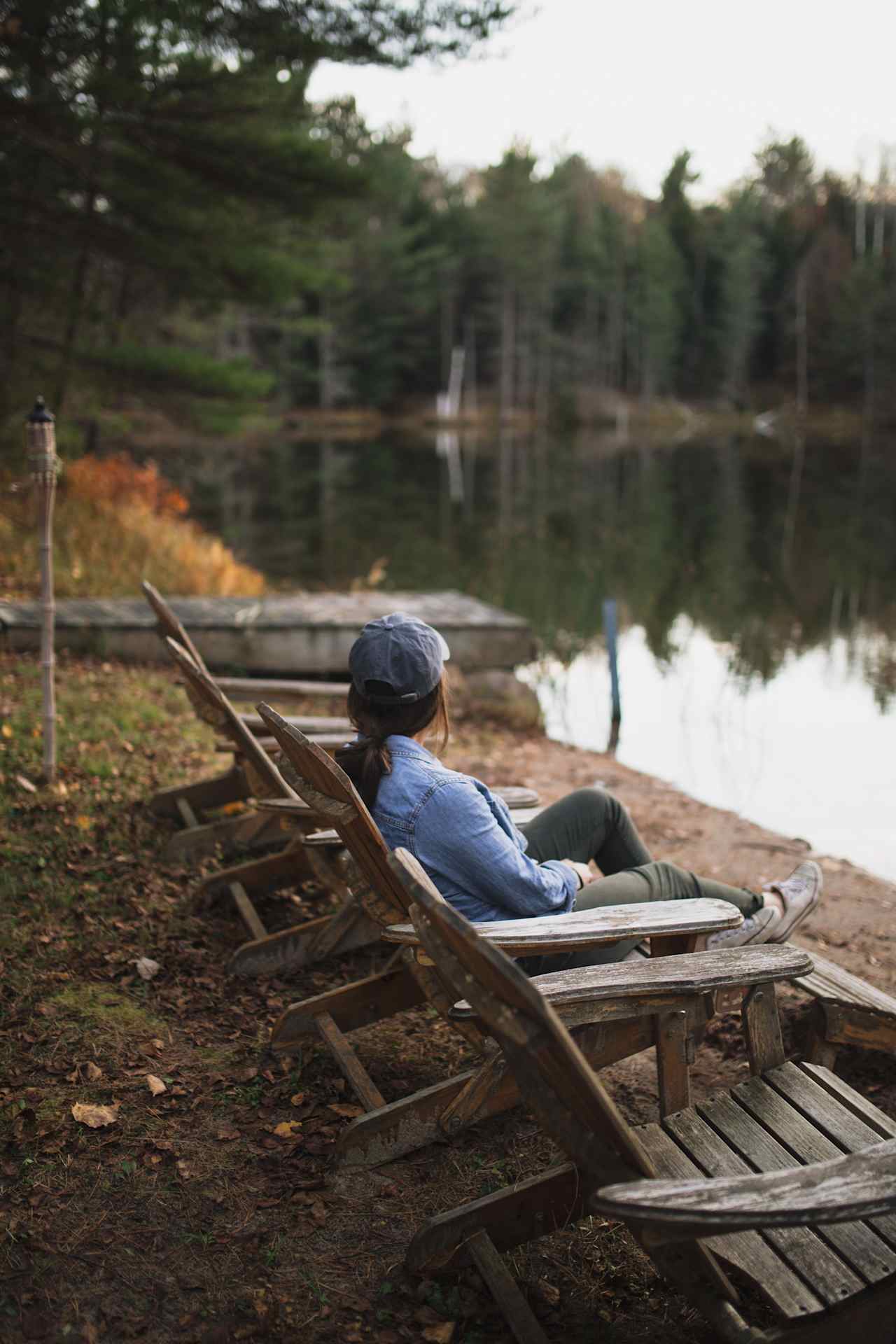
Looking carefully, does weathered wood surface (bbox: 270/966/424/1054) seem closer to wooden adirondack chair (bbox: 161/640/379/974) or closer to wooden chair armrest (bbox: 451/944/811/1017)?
wooden adirondack chair (bbox: 161/640/379/974)

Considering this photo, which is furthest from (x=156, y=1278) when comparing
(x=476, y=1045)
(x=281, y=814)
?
(x=281, y=814)

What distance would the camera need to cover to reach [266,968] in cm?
432

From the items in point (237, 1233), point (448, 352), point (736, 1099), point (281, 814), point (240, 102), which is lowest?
point (237, 1233)

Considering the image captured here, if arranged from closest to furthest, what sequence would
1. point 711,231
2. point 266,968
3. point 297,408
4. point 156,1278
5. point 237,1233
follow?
point 156,1278 → point 237,1233 → point 266,968 → point 297,408 → point 711,231

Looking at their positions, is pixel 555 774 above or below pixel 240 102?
below

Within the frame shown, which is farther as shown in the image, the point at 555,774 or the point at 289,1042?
the point at 555,774

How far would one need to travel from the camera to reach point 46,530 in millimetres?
5691

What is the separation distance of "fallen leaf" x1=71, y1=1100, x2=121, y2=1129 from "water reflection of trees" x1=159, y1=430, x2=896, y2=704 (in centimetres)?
922

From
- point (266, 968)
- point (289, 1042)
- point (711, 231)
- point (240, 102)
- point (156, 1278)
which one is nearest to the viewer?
point (156, 1278)

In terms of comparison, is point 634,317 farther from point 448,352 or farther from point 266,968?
point 266,968

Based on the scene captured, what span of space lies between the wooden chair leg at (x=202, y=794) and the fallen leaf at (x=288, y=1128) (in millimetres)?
2349

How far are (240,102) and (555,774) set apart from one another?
9.44m

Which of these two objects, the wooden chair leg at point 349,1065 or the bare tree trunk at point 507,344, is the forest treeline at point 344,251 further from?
the wooden chair leg at point 349,1065

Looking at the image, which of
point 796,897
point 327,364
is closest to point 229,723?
point 796,897
